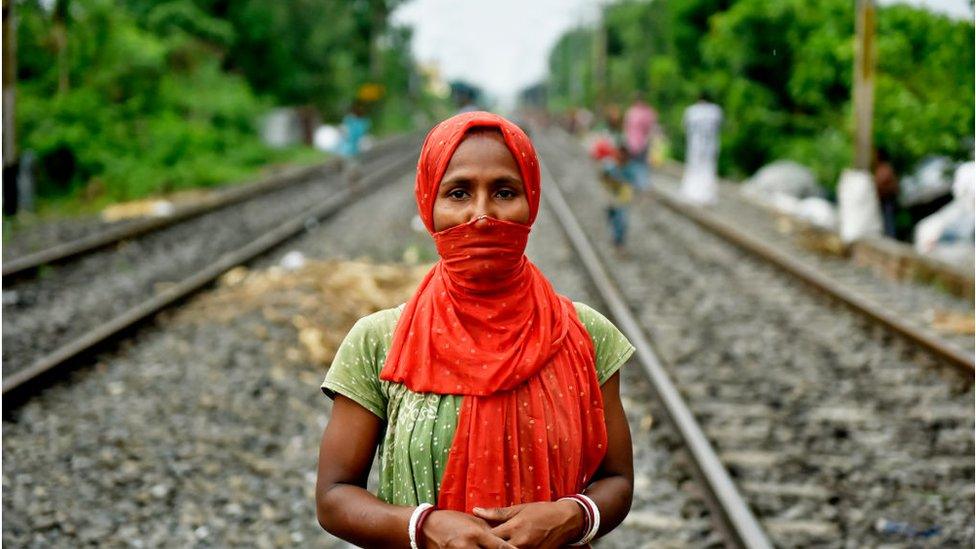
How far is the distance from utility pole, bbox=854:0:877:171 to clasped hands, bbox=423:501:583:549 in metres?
12.2

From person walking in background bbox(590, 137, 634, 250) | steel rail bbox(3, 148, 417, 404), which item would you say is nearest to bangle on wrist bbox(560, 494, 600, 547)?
steel rail bbox(3, 148, 417, 404)

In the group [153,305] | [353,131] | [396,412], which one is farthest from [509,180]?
[353,131]

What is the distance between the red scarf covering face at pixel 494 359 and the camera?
5.82ft

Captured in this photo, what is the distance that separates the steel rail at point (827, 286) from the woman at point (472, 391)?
18.9ft

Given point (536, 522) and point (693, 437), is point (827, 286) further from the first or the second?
point (536, 522)

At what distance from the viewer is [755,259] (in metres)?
12.0

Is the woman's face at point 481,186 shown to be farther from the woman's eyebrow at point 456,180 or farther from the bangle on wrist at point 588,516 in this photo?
the bangle on wrist at point 588,516

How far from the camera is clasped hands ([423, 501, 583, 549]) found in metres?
1.72

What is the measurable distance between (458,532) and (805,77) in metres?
18.3

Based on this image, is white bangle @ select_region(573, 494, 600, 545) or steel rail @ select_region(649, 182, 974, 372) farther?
steel rail @ select_region(649, 182, 974, 372)

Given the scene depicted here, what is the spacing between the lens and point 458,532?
1.74 meters

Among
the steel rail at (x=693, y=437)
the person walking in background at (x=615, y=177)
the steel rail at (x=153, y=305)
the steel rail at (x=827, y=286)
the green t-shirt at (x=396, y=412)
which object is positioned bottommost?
the steel rail at (x=827, y=286)

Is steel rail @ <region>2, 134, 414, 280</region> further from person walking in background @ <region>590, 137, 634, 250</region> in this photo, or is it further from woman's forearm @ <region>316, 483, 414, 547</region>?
woman's forearm @ <region>316, 483, 414, 547</region>

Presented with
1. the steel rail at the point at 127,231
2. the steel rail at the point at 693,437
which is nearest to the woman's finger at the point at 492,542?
the steel rail at the point at 693,437
